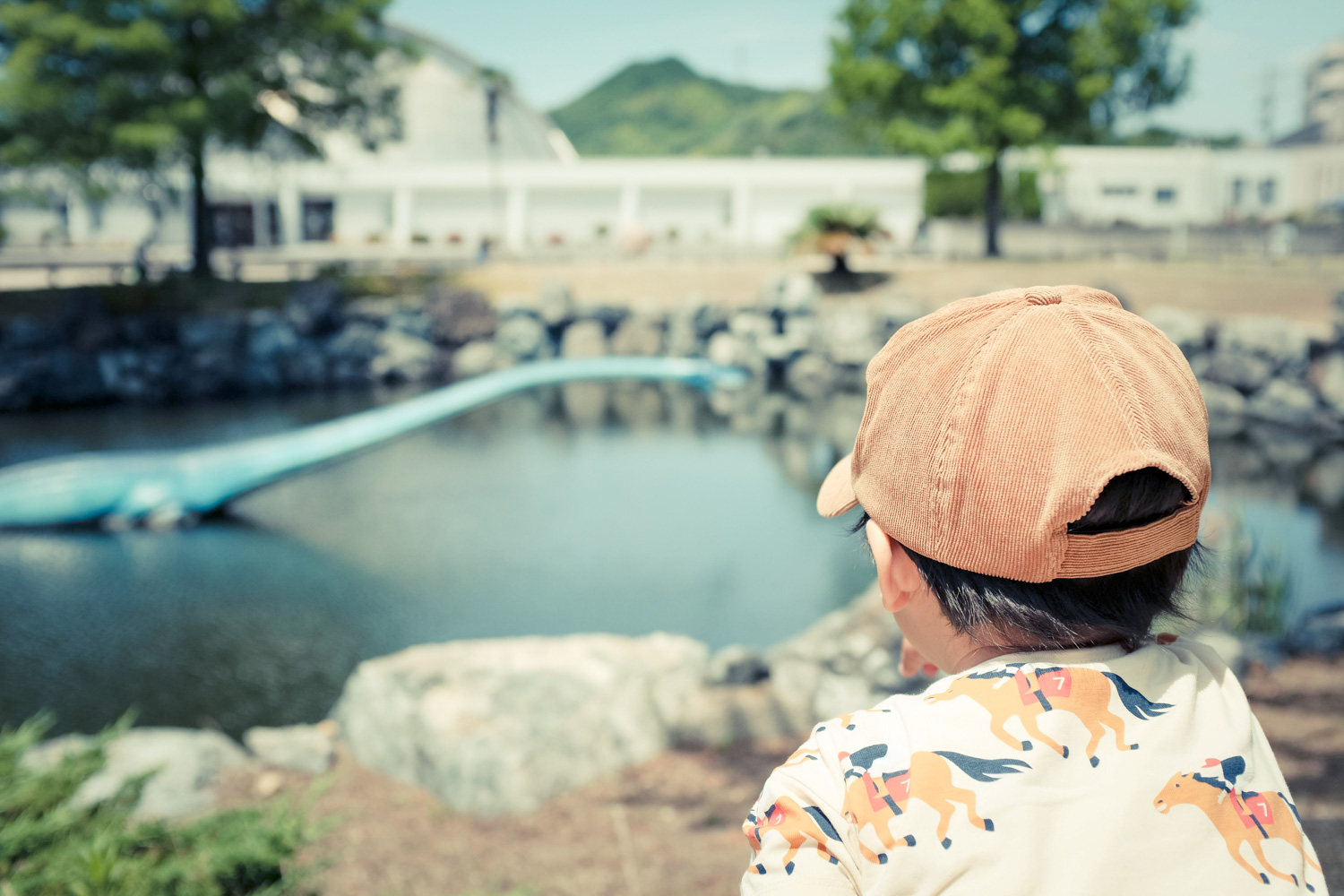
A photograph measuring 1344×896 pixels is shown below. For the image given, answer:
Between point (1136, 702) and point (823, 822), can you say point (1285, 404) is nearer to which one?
point (1136, 702)

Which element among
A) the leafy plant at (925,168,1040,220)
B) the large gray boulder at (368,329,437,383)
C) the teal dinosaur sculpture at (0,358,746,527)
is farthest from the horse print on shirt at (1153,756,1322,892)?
the leafy plant at (925,168,1040,220)

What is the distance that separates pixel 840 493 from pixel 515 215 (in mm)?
36530

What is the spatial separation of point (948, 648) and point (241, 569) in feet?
25.1

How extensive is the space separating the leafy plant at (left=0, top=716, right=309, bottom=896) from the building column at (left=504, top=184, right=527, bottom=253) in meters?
34.6

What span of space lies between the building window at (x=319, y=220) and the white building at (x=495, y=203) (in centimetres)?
5

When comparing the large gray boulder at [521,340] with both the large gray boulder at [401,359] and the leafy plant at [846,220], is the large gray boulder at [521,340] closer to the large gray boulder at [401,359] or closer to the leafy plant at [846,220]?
the large gray boulder at [401,359]

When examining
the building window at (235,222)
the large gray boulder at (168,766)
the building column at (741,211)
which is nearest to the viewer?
the large gray boulder at (168,766)

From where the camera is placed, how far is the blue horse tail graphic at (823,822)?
0.87 meters

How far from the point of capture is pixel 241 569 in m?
7.69

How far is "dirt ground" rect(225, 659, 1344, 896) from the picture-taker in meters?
3.07

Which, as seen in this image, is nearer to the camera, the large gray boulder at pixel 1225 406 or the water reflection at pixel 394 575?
the water reflection at pixel 394 575

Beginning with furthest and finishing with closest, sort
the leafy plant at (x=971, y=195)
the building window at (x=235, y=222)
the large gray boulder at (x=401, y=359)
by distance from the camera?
the building window at (x=235, y=222) < the leafy plant at (x=971, y=195) < the large gray boulder at (x=401, y=359)

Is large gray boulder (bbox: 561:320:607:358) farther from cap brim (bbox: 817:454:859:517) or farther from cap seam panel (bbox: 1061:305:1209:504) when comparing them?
cap seam panel (bbox: 1061:305:1209:504)

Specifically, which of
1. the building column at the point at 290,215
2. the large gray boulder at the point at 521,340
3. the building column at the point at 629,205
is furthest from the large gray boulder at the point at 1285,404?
the building column at the point at 290,215
